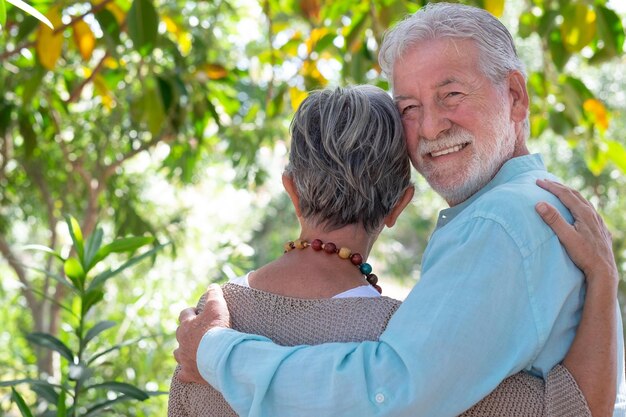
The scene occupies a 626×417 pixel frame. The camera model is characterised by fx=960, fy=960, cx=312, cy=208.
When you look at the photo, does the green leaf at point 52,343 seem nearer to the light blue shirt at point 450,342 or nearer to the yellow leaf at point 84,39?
the light blue shirt at point 450,342

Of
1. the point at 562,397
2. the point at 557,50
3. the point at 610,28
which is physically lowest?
the point at 562,397

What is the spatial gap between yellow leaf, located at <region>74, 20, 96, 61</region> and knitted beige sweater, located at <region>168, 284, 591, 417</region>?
1.92 meters

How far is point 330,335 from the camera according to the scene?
5.38 feet

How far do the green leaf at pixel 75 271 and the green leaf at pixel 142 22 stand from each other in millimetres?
846

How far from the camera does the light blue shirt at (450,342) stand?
1.45 m

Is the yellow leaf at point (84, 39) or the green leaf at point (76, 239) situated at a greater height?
the yellow leaf at point (84, 39)

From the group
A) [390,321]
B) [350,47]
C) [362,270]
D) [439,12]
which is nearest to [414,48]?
[439,12]

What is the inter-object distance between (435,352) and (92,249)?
1.42 m

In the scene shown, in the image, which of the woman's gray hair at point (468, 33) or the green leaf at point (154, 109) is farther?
the green leaf at point (154, 109)

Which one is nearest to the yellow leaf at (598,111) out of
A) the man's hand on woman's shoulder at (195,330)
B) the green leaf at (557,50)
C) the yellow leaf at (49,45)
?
the green leaf at (557,50)

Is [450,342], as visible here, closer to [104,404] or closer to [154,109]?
[104,404]

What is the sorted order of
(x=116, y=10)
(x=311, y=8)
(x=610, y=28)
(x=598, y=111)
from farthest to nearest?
(x=598, y=111)
(x=311, y=8)
(x=116, y=10)
(x=610, y=28)

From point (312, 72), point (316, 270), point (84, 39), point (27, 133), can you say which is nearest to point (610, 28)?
point (312, 72)

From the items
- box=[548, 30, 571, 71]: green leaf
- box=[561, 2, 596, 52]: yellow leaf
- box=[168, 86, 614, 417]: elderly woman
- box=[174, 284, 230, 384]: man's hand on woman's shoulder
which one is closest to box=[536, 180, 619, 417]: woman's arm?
box=[168, 86, 614, 417]: elderly woman
